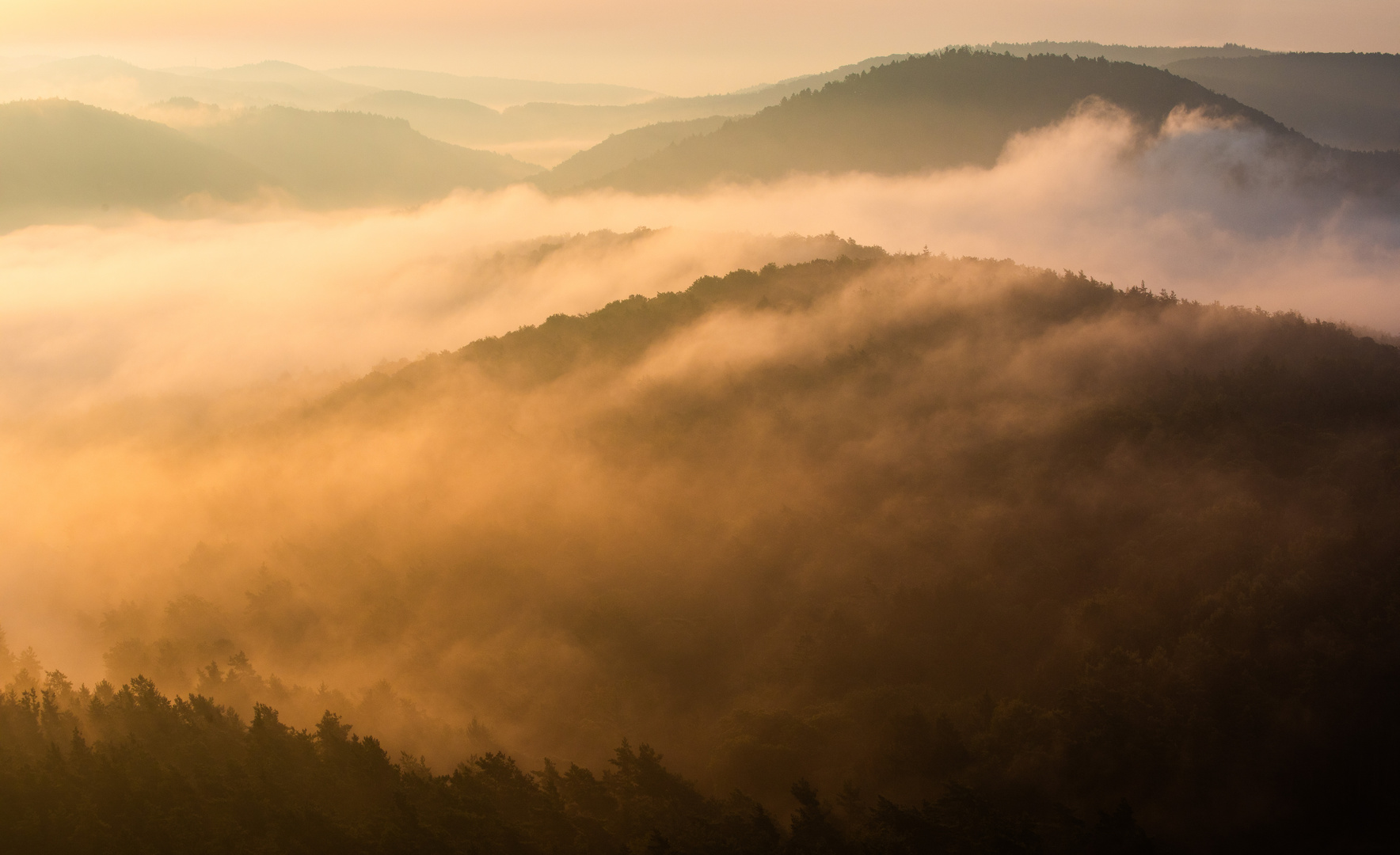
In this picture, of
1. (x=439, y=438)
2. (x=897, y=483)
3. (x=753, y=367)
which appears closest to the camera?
(x=897, y=483)

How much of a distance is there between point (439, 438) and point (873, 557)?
51722mm

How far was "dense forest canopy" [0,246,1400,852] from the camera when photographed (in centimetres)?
4119

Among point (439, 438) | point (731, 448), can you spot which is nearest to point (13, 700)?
point (439, 438)

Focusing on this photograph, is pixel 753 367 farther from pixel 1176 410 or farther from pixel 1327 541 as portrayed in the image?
pixel 1327 541

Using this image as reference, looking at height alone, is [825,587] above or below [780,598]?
above

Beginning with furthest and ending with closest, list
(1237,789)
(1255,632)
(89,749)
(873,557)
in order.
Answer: (873,557)
(89,749)
(1255,632)
(1237,789)

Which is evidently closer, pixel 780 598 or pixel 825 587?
pixel 825 587

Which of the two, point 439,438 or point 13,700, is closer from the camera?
point 13,700

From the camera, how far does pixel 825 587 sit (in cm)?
6581

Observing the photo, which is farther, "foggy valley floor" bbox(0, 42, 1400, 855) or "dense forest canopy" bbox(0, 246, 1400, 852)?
"foggy valley floor" bbox(0, 42, 1400, 855)

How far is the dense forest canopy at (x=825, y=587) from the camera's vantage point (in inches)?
1622

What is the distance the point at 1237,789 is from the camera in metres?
38.2

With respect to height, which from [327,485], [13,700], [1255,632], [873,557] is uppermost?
[1255,632]

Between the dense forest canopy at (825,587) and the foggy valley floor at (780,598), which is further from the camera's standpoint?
the foggy valley floor at (780,598)
